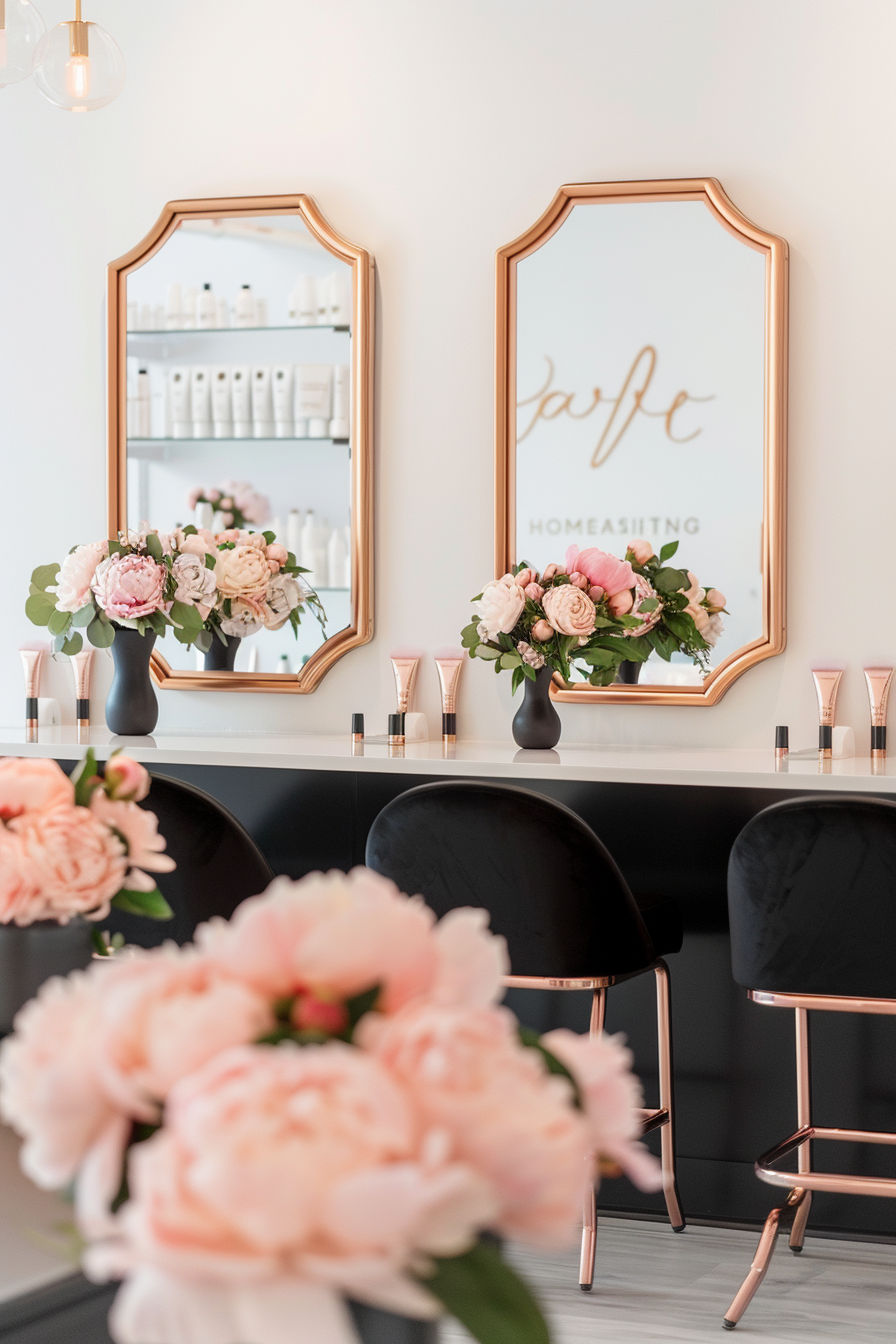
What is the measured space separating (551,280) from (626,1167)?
9.70 feet

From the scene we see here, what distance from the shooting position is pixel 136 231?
358 centimetres

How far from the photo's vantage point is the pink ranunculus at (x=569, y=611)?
2934 millimetres

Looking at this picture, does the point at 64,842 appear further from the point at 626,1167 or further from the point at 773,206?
the point at 773,206

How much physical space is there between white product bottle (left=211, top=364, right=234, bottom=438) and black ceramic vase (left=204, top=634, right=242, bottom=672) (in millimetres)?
519

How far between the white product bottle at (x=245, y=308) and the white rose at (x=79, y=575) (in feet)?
2.37

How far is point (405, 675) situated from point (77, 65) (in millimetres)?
1601

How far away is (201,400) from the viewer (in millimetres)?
3529

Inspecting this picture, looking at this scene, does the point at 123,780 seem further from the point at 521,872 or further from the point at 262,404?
the point at 262,404

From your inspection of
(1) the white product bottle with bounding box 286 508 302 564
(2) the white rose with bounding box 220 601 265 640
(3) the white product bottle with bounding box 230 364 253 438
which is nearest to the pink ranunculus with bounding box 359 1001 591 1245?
(2) the white rose with bounding box 220 601 265 640

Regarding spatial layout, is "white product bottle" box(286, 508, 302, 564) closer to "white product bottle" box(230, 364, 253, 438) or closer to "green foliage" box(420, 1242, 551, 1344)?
"white product bottle" box(230, 364, 253, 438)

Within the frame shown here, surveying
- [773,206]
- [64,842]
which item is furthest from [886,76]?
[64,842]

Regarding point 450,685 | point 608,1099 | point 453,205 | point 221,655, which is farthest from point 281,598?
point 608,1099

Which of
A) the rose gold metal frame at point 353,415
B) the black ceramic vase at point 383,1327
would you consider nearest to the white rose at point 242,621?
the rose gold metal frame at point 353,415

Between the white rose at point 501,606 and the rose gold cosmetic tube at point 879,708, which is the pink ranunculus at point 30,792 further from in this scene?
the rose gold cosmetic tube at point 879,708
